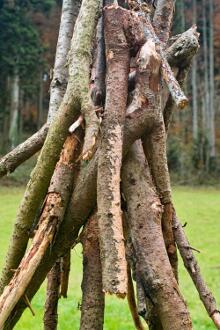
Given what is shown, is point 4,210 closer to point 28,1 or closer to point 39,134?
point 28,1

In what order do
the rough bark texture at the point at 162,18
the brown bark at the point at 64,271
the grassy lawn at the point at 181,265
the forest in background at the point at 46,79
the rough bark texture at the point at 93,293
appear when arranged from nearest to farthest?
1. the rough bark texture at the point at 93,293
2. the brown bark at the point at 64,271
3. the rough bark texture at the point at 162,18
4. the grassy lawn at the point at 181,265
5. the forest in background at the point at 46,79

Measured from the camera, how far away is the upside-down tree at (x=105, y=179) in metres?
3.83

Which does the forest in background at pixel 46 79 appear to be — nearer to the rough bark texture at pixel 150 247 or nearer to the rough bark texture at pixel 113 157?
the rough bark texture at pixel 113 157

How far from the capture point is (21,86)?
107 ft

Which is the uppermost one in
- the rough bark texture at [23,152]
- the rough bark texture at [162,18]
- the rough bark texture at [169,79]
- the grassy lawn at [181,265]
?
the rough bark texture at [162,18]

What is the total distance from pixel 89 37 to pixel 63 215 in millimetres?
1260

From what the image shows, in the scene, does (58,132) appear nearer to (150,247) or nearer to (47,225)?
(47,225)

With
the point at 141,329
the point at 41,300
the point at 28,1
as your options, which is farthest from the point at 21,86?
the point at 141,329

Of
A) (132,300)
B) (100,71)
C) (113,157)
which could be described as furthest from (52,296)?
(100,71)

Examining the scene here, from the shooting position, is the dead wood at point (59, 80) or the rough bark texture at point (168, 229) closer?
the rough bark texture at point (168, 229)

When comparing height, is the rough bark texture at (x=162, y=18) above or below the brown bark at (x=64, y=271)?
above

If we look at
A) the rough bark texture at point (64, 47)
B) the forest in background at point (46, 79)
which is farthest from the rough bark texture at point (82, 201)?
the forest in background at point (46, 79)

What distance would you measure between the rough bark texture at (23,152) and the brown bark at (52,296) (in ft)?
2.89

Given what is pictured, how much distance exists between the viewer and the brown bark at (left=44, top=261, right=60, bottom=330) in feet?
16.3
